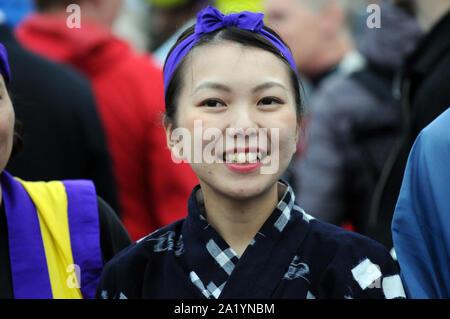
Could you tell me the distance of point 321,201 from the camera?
4.29 m

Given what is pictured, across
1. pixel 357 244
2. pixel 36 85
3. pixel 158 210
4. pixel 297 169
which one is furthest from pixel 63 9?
pixel 357 244

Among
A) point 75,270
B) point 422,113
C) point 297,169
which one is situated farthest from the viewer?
point 297,169

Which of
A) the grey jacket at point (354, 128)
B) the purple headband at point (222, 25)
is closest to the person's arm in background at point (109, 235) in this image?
the purple headband at point (222, 25)

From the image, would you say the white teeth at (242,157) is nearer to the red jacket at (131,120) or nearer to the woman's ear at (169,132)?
the woman's ear at (169,132)

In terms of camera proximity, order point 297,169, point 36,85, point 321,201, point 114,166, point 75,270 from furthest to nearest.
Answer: point 297,169 → point 321,201 → point 114,166 → point 36,85 → point 75,270

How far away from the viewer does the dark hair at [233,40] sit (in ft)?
7.61

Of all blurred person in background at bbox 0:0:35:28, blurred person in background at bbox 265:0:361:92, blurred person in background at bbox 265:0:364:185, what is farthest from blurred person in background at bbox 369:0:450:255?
blurred person in background at bbox 0:0:35:28

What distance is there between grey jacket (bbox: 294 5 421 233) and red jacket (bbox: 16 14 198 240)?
2.39ft

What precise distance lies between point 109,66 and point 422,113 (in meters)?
1.82

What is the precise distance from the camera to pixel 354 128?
415cm

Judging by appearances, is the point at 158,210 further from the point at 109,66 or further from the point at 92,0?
the point at 92,0

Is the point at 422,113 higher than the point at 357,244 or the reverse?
higher

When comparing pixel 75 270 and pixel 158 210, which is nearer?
pixel 75 270

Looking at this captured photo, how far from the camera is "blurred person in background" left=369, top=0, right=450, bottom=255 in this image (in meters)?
2.80
